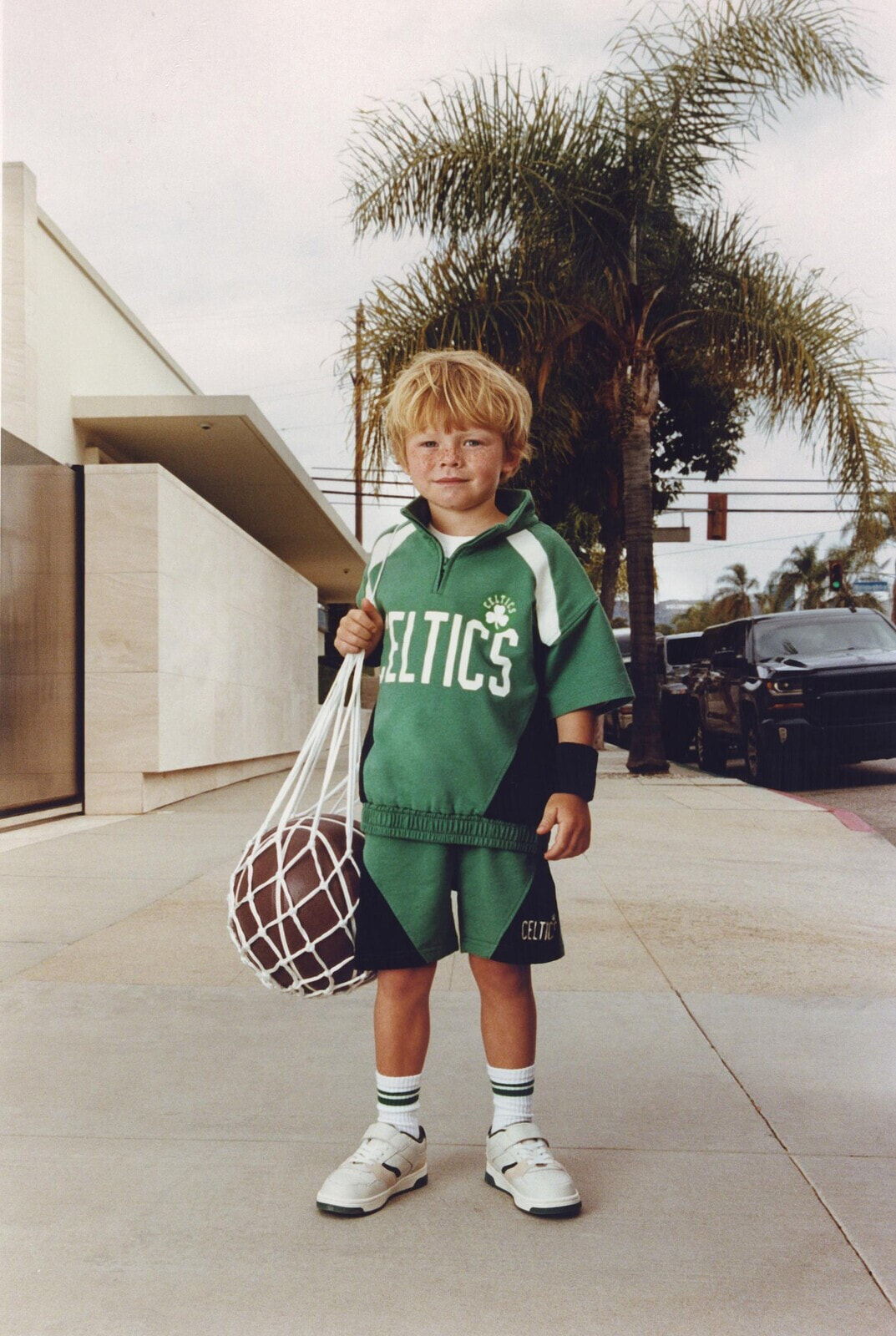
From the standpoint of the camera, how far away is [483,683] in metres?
2.30

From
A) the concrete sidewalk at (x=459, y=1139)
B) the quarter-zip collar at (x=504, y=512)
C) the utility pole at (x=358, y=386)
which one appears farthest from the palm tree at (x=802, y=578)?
the quarter-zip collar at (x=504, y=512)

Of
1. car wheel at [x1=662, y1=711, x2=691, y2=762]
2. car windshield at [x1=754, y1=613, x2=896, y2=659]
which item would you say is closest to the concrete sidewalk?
car windshield at [x1=754, y1=613, x2=896, y2=659]

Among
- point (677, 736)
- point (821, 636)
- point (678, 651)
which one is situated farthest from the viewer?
point (678, 651)

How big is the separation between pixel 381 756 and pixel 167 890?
364 cm

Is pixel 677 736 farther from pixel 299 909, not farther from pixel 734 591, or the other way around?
pixel 734 591

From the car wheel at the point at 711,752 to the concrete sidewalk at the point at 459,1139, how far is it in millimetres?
8316

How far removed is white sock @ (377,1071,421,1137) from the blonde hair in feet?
4.17

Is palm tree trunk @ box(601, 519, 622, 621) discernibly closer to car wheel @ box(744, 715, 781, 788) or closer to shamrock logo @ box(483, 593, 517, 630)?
car wheel @ box(744, 715, 781, 788)

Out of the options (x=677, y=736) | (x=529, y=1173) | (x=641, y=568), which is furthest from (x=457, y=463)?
(x=677, y=736)

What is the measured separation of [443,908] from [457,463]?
889mm

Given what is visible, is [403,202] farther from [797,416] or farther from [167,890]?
[167,890]

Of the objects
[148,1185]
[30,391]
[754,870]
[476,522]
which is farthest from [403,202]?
[148,1185]

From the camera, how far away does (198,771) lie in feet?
36.9

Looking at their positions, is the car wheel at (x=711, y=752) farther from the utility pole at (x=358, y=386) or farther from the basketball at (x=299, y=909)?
the basketball at (x=299, y=909)
